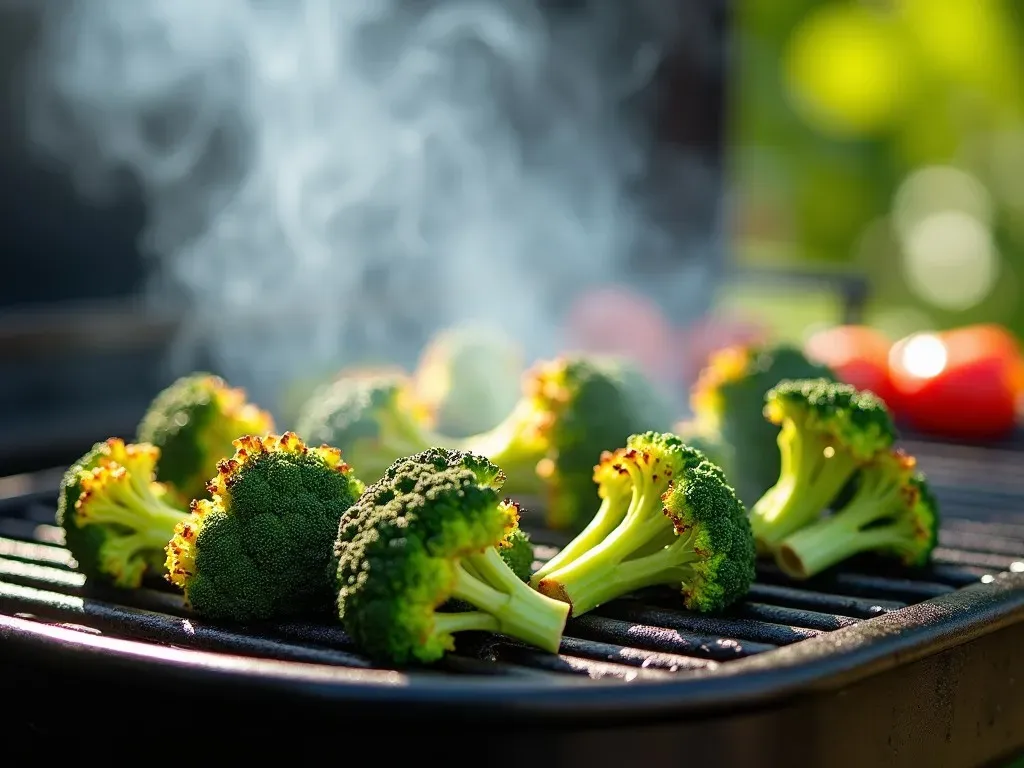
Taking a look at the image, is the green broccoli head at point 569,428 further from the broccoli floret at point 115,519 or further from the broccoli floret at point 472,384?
the broccoli floret at point 115,519

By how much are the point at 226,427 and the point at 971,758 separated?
1505 millimetres

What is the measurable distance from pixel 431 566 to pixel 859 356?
9.99 feet

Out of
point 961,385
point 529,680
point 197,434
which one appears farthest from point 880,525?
point 961,385

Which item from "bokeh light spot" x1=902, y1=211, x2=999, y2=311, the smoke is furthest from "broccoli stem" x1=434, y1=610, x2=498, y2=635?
"bokeh light spot" x1=902, y1=211, x2=999, y2=311

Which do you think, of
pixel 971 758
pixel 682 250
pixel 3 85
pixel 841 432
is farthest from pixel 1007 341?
pixel 3 85

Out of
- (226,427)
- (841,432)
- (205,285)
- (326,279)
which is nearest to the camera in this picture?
(841,432)

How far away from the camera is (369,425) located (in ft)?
8.36

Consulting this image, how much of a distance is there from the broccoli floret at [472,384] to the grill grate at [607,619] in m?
0.66

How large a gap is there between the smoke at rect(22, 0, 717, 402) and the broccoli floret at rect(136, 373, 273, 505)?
1.24 m

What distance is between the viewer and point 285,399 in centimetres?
381

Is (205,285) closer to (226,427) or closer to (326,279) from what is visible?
(326,279)

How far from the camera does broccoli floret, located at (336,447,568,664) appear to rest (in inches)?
61.8

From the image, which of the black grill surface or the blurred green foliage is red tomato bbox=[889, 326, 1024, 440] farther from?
the blurred green foliage

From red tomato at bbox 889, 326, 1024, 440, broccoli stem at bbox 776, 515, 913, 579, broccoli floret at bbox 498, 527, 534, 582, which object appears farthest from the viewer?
red tomato at bbox 889, 326, 1024, 440
